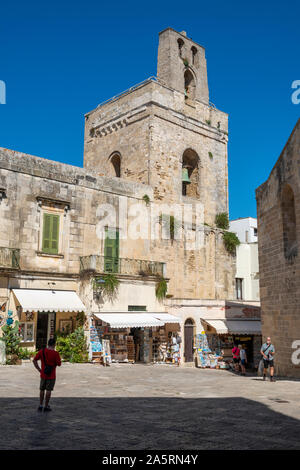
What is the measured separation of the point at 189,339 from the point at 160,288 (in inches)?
109

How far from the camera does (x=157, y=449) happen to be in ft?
18.3

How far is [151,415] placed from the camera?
25.7 feet

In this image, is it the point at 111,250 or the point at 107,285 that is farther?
the point at 111,250

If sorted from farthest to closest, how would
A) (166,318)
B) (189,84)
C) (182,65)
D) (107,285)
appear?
(189,84), (182,65), (166,318), (107,285)

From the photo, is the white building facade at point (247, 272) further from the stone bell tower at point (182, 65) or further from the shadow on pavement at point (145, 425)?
the shadow on pavement at point (145, 425)

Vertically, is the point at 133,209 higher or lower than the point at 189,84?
lower

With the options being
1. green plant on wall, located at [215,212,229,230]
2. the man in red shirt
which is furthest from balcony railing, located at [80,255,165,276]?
the man in red shirt

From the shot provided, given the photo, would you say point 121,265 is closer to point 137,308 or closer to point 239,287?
point 137,308

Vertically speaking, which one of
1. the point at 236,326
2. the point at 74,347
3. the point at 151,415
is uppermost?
the point at 236,326

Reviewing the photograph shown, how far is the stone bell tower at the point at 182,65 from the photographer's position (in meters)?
26.6

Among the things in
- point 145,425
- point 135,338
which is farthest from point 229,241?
point 145,425

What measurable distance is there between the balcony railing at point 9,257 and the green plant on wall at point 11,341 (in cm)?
232

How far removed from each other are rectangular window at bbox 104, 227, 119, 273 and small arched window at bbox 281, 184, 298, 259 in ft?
27.8
